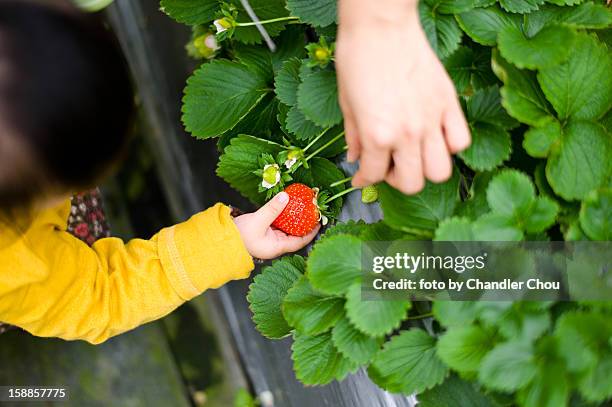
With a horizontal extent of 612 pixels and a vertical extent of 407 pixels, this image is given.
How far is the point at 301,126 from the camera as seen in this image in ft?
2.62

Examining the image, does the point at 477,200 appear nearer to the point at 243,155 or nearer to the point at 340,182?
the point at 340,182

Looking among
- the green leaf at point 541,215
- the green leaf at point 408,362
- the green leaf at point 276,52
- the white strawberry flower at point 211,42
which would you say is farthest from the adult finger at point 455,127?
the white strawberry flower at point 211,42

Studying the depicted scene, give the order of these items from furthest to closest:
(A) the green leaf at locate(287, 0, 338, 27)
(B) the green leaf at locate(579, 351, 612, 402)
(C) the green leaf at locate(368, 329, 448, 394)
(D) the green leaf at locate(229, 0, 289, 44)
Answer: (D) the green leaf at locate(229, 0, 289, 44)
(A) the green leaf at locate(287, 0, 338, 27)
(C) the green leaf at locate(368, 329, 448, 394)
(B) the green leaf at locate(579, 351, 612, 402)

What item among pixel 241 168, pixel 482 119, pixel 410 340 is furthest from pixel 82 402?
pixel 482 119

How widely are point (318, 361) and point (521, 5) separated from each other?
0.46 meters

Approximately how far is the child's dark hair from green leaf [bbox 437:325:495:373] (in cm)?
42

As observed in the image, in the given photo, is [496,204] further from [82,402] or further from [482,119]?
[82,402]

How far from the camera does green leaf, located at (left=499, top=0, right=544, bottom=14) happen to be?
0.72 meters

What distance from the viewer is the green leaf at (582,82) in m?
0.68

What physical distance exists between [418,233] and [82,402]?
103 centimetres

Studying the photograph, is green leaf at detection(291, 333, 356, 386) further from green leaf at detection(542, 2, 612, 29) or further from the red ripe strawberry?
green leaf at detection(542, 2, 612, 29)

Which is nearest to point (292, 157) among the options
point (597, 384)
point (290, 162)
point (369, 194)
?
point (290, 162)

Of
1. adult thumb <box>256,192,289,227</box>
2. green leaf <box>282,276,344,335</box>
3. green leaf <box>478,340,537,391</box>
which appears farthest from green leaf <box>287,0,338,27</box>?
green leaf <box>478,340,537,391</box>

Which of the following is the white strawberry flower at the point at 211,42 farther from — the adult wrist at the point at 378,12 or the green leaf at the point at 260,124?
the adult wrist at the point at 378,12
